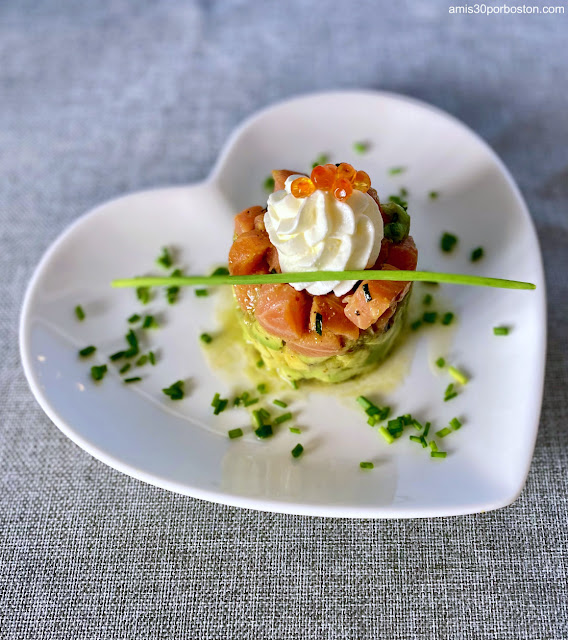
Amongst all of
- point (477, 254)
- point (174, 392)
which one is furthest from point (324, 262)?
point (477, 254)

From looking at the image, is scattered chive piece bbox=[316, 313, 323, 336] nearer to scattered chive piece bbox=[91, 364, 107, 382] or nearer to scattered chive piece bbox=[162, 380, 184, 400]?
scattered chive piece bbox=[162, 380, 184, 400]

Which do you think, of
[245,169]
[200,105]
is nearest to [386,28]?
[200,105]

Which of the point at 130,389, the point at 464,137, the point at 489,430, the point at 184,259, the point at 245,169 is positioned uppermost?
the point at 464,137

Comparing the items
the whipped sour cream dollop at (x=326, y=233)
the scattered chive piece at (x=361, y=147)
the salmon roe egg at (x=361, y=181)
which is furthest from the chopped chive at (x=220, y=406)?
the scattered chive piece at (x=361, y=147)

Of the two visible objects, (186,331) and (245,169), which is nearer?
(186,331)

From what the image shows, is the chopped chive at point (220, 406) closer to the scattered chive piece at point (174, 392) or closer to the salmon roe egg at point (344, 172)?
the scattered chive piece at point (174, 392)

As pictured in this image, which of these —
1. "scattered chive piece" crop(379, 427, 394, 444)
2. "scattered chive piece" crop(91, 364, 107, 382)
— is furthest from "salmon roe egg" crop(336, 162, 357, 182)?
"scattered chive piece" crop(91, 364, 107, 382)

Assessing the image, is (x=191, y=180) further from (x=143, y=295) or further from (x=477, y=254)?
(x=477, y=254)

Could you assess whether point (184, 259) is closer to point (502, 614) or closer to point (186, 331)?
point (186, 331)
